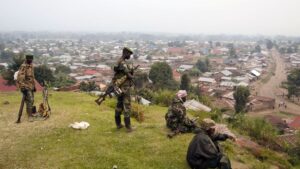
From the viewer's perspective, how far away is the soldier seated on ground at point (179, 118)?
27.4 feet

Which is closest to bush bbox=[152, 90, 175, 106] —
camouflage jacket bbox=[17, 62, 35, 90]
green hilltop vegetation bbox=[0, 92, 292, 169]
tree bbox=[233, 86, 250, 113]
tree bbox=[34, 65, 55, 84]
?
green hilltop vegetation bbox=[0, 92, 292, 169]

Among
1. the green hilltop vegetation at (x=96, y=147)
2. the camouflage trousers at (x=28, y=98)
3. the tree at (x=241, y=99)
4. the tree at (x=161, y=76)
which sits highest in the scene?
the camouflage trousers at (x=28, y=98)

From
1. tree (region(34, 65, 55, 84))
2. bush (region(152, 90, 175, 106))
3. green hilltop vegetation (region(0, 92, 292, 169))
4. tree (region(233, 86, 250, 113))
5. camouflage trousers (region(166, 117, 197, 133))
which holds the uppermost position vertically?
camouflage trousers (region(166, 117, 197, 133))

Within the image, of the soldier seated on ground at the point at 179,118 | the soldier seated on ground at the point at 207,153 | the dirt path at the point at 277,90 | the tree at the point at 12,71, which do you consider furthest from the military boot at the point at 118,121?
the dirt path at the point at 277,90

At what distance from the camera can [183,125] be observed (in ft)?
27.9

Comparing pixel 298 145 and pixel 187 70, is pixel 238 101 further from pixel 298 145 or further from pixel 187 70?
pixel 187 70

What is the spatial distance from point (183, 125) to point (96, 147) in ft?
7.51

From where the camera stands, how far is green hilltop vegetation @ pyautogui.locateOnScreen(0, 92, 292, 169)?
686cm

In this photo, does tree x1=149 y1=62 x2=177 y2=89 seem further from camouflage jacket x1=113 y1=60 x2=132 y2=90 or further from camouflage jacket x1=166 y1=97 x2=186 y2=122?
camouflage jacket x1=113 y1=60 x2=132 y2=90

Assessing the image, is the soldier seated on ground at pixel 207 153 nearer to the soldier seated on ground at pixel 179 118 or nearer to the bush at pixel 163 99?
the soldier seated on ground at pixel 179 118

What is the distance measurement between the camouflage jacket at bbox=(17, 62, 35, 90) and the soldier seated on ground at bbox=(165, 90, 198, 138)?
13.0 feet

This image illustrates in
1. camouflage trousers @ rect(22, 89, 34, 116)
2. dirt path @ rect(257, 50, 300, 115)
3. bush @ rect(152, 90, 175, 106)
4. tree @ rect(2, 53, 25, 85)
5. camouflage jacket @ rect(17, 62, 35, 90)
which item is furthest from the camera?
dirt path @ rect(257, 50, 300, 115)

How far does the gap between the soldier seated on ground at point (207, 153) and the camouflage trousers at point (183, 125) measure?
182cm

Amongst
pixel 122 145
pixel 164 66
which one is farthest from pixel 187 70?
pixel 122 145
